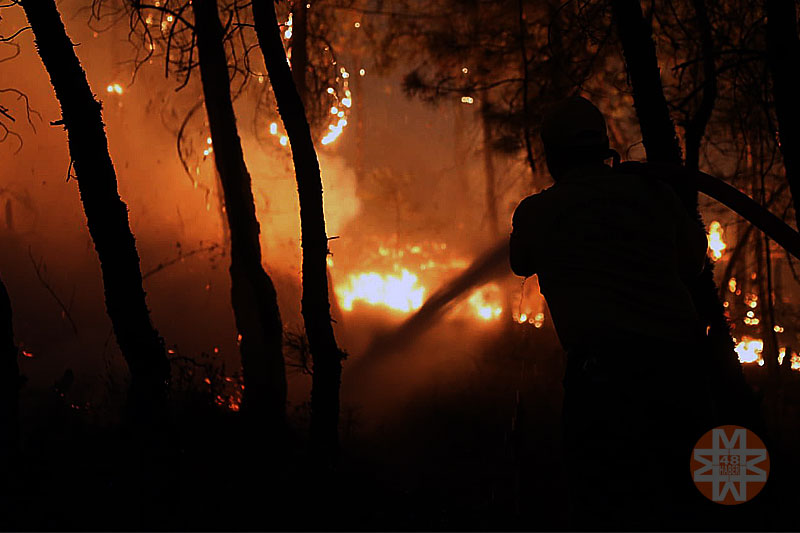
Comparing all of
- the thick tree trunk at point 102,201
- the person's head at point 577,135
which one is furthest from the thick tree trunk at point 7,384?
the person's head at point 577,135

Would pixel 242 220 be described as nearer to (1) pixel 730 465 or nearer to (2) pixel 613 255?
(2) pixel 613 255

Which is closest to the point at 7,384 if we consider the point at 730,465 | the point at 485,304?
the point at 730,465

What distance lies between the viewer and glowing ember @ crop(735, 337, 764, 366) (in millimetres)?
13086

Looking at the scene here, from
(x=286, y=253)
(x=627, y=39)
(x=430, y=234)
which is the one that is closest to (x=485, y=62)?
(x=627, y=39)

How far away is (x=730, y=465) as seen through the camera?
9.68 ft

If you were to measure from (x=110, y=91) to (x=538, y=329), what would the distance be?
Result: 11.7 m

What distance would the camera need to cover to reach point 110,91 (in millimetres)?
14844

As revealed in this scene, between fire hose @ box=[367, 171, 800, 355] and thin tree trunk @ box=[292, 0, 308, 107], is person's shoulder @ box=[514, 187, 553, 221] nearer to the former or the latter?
thin tree trunk @ box=[292, 0, 308, 107]

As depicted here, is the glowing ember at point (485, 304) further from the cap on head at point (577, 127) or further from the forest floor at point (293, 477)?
the cap on head at point (577, 127)

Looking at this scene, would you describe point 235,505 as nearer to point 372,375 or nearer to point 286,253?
point 372,375

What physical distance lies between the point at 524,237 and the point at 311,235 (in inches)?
108

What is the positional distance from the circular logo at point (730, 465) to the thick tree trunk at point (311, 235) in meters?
3.14

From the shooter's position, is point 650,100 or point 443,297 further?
point 443,297

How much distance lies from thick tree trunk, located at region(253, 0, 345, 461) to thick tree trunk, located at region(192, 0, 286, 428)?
162 cm
